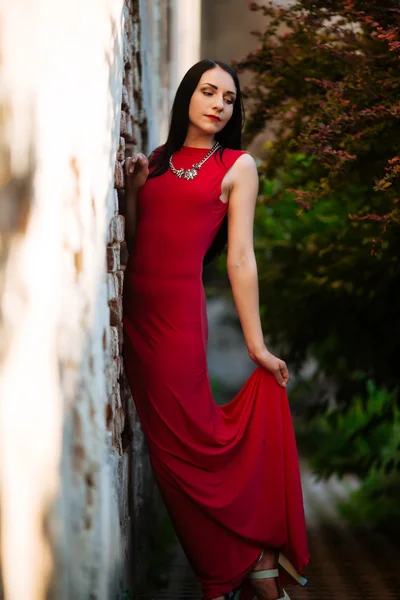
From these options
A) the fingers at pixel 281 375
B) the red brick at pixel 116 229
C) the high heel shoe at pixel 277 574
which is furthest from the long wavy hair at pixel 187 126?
the high heel shoe at pixel 277 574

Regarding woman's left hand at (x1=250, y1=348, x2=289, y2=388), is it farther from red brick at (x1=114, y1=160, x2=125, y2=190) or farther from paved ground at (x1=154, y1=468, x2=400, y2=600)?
paved ground at (x1=154, y1=468, x2=400, y2=600)

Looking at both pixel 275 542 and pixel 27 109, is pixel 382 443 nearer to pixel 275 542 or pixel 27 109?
pixel 275 542

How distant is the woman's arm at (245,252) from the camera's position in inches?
121

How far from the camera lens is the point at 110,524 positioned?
100 inches

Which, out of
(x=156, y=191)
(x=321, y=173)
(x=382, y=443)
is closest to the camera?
(x=156, y=191)

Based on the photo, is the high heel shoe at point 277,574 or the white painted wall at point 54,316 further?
the high heel shoe at point 277,574

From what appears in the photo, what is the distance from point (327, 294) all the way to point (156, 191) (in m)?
2.61

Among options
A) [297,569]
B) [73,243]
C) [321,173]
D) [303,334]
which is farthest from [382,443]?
[73,243]

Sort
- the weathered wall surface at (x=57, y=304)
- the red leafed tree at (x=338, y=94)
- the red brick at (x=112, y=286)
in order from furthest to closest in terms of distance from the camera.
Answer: the red leafed tree at (x=338, y=94) < the red brick at (x=112, y=286) < the weathered wall surface at (x=57, y=304)

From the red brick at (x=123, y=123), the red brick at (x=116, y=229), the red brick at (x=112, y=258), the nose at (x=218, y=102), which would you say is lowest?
the red brick at (x=112, y=258)

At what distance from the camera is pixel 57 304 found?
7.34 feet

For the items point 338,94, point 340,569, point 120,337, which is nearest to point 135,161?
point 120,337

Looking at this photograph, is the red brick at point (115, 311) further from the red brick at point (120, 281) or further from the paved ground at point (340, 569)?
the paved ground at point (340, 569)

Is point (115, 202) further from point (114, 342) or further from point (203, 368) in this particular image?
point (203, 368)
